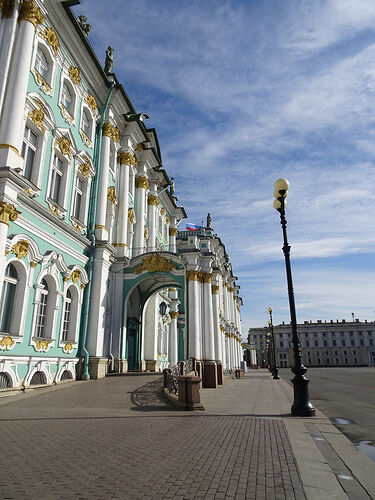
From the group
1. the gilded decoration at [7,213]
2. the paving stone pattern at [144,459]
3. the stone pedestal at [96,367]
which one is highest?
the gilded decoration at [7,213]

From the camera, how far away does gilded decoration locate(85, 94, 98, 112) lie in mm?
20258

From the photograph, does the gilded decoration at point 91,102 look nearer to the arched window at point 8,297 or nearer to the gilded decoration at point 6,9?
the gilded decoration at point 6,9

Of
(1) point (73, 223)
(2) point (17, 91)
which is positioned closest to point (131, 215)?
(1) point (73, 223)

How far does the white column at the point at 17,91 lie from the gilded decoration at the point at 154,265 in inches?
382

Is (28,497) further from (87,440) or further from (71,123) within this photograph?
(71,123)

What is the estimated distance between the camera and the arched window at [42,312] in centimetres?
1484

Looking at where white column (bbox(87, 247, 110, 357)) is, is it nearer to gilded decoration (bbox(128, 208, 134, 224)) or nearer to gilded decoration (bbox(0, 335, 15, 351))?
gilded decoration (bbox(128, 208, 134, 224))

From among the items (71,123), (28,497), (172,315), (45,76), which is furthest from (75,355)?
(172,315)

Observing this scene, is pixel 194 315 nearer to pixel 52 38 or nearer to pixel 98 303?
pixel 98 303

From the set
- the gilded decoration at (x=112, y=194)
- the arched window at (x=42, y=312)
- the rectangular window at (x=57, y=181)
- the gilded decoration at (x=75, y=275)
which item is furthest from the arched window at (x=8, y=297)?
the gilded decoration at (x=112, y=194)

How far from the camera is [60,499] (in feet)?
12.9

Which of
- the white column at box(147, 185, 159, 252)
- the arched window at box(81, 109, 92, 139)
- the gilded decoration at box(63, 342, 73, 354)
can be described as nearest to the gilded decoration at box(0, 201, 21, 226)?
the gilded decoration at box(63, 342, 73, 354)

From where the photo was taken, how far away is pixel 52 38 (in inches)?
656

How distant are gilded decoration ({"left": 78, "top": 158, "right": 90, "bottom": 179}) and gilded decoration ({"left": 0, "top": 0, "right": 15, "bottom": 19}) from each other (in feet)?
22.5
